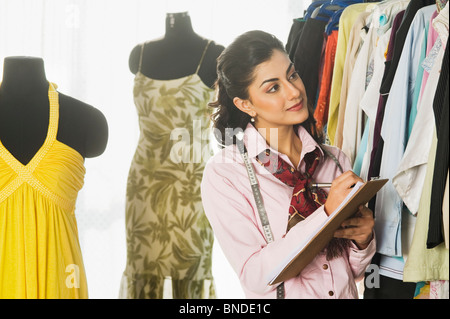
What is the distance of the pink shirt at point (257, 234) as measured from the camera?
1.22 meters

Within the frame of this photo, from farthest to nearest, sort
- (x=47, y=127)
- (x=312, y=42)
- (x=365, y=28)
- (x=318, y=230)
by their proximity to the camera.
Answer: (x=312, y=42)
(x=365, y=28)
(x=47, y=127)
(x=318, y=230)

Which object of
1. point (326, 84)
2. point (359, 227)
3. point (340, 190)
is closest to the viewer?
point (340, 190)

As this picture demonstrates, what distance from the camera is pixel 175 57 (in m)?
1.64

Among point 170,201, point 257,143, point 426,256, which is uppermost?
point 257,143

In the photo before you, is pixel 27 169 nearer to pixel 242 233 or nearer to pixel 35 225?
pixel 35 225

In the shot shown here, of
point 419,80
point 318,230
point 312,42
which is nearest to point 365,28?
point 312,42

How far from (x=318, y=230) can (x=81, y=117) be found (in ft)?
2.24

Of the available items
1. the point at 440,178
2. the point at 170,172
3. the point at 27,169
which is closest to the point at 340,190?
the point at 440,178

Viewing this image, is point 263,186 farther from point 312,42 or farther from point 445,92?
point 312,42

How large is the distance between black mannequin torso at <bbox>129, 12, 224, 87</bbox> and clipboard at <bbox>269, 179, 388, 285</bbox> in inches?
24.7

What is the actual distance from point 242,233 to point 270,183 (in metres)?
0.14

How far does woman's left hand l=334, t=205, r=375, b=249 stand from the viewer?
1.27 metres

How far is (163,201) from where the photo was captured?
1658 millimetres

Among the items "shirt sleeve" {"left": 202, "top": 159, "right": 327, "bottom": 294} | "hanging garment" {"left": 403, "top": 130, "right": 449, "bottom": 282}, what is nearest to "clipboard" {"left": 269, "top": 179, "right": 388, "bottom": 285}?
"shirt sleeve" {"left": 202, "top": 159, "right": 327, "bottom": 294}
